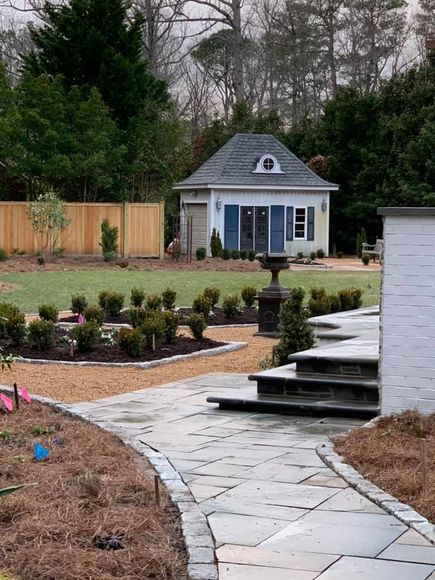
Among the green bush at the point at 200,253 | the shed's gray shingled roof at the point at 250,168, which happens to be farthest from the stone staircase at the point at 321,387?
the shed's gray shingled roof at the point at 250,168

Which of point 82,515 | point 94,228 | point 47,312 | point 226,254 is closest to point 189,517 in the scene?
point 82,515

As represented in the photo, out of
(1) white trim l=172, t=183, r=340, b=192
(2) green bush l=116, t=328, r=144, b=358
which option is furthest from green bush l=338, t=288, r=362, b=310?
(1) white trim l=172, t=183, r=340, b=192

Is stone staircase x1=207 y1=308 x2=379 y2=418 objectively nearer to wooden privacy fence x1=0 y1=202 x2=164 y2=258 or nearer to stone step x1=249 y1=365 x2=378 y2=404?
stone step x1=249 y1=365 x2=378 y2=404

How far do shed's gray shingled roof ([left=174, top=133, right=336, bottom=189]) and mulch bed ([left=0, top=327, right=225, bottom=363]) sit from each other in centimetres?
2108

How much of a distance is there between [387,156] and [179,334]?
77.5 feet

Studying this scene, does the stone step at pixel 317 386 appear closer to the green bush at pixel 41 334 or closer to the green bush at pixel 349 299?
the green bush at pixel 41 334

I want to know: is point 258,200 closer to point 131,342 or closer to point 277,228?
point 277,228

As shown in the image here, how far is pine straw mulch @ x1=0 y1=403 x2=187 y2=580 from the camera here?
→ 13.1 ft

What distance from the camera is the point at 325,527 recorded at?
4789mm

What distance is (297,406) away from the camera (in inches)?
316

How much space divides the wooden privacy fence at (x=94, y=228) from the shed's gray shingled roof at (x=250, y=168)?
302cm

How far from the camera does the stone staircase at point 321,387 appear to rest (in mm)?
8008

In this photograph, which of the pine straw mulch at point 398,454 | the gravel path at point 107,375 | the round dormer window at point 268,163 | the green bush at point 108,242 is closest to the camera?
the pine straw mulch at point 398,454

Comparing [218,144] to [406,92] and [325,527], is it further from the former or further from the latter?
[325,527]
